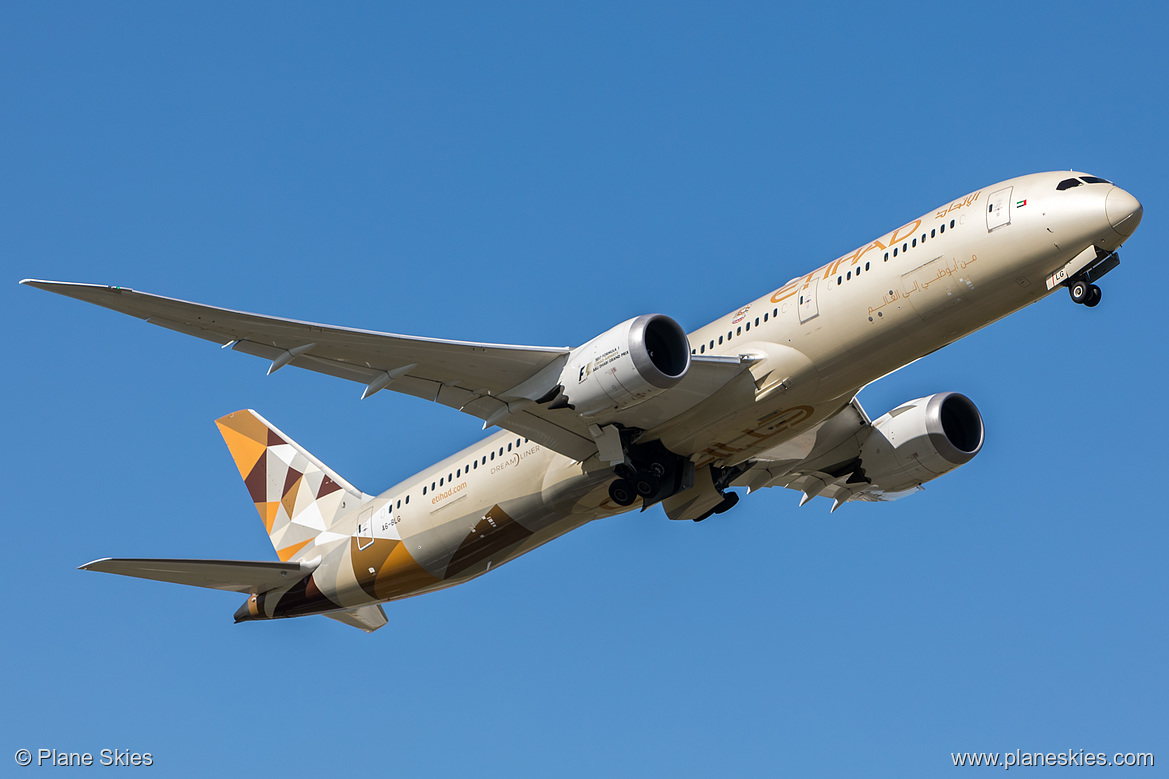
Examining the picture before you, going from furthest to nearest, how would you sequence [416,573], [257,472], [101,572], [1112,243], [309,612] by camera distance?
[257,472]
[309,612]
[416,573]
[101,572]
[1112,243]

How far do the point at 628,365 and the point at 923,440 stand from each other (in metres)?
9.38

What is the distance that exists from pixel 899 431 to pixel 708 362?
7.66 m

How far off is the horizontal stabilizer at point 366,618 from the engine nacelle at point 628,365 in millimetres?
10701

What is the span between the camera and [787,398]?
22500mm

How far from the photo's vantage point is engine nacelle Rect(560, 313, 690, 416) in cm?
2106

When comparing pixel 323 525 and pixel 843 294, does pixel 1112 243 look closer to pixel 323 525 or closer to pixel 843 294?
pixel 843 294

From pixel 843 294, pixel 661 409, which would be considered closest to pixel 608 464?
pixel 661 409

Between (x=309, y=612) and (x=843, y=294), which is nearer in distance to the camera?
(x=843, y=294)

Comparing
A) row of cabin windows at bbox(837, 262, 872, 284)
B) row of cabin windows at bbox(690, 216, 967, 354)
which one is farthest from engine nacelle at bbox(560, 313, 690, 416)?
row of cabin windows at bbox(837, 262, 872, 284)

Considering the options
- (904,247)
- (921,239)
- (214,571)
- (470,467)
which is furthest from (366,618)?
(921,239)

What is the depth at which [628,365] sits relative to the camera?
21.1m

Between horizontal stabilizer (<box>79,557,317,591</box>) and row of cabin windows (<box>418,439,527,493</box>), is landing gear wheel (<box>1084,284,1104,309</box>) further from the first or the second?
horizontal stabilizer (<box>79,557,317,591</box>)

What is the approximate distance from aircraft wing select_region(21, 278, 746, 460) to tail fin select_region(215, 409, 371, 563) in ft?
24.6

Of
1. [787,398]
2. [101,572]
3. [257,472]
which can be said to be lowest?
[101,572]
